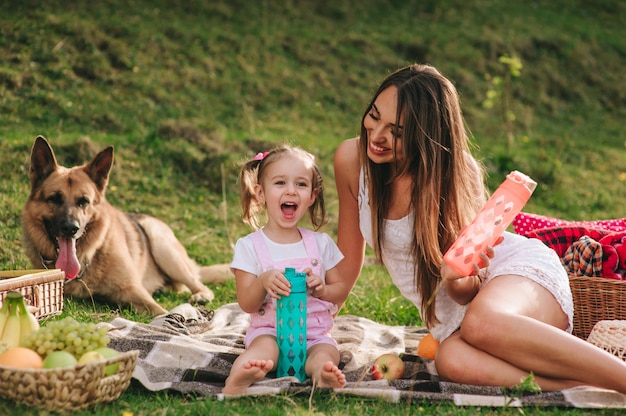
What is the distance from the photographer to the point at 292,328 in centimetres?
324

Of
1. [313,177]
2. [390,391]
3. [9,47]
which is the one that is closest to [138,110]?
[9,47]

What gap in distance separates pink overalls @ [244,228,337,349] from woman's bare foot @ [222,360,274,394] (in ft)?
1.23

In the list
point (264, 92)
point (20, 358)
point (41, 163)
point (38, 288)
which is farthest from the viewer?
point (264, 92)

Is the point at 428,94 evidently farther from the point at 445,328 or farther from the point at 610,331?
the point at 610,331

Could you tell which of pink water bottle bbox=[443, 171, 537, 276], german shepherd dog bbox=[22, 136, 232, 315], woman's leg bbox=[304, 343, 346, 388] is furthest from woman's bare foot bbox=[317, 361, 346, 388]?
german shepherd dog bbox=[22, 136, 232, 315]

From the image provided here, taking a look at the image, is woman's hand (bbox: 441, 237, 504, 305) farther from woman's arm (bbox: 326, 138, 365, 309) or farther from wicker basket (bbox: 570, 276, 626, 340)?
wicker basket (bbox: 570, 276, 626, 340)

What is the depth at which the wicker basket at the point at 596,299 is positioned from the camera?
12.9ft

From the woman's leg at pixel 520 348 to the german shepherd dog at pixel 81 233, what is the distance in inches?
104

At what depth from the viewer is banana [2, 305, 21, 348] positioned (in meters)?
3.02

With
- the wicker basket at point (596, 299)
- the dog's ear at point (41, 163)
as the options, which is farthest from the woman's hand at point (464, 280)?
the dog's ear at point (41, 163)

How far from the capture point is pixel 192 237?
23.2 ft

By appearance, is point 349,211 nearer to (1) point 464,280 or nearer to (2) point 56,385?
(1) point 464,280

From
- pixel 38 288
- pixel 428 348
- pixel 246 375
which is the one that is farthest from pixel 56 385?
pixel 428 348

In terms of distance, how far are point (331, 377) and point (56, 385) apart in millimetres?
1127
